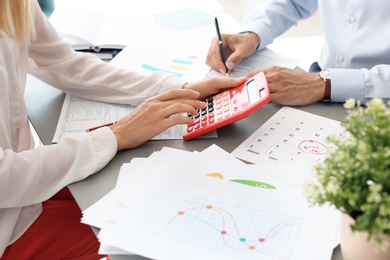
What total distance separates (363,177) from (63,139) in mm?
568

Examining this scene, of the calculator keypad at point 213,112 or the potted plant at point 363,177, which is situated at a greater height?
the potted plant at point 363,177

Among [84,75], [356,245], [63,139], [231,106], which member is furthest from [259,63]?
[356,245]

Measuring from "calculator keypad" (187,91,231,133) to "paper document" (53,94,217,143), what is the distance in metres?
0.03

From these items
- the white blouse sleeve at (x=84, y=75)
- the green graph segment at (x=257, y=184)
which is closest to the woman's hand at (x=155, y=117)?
the white blouse sleeve at (x=84, y=75)

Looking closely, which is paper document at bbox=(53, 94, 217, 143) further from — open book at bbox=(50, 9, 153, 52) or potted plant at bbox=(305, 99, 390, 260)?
potted plant at bbox=(305, 99, 390, 260)

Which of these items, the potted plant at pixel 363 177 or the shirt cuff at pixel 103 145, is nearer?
the potted plant at pixel 363 177

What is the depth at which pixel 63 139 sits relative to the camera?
0.88 metres

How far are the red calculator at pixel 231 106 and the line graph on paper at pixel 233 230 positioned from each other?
242 mm

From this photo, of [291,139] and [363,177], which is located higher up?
[363,177]

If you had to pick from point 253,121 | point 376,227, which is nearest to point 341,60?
point 253,121

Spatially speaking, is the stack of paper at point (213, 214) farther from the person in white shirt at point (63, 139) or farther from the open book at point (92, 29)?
the open book at point (92, 29)

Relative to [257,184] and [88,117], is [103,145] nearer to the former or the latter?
[88,117]

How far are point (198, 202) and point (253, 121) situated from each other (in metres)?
0.32

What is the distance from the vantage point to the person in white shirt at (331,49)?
41.4 inches
